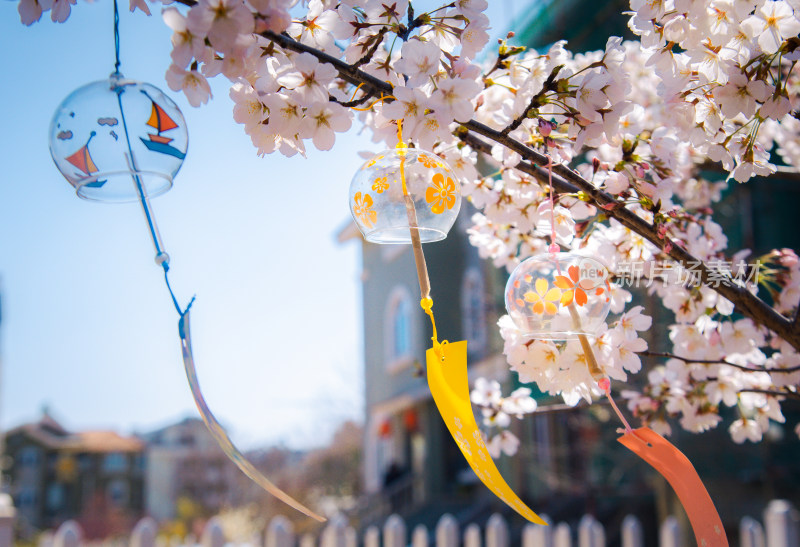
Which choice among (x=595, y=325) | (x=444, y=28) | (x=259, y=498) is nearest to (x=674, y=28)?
(x=444, y=28)

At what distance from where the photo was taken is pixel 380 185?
135 cm

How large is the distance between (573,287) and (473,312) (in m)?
7.96

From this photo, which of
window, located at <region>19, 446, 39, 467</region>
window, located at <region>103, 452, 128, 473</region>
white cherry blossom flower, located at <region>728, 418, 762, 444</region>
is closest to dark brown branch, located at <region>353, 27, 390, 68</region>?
white cherry blossom flower, located at <region>728, 418, 762, 444</region>

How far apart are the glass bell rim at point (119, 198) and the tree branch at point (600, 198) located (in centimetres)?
36

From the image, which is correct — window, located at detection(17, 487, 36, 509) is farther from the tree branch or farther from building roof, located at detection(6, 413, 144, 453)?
the tree branch

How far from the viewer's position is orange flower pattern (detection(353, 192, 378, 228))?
137 cm

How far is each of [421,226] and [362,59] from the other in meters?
0.34

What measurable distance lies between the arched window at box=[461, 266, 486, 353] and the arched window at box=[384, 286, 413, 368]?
1.12 meters

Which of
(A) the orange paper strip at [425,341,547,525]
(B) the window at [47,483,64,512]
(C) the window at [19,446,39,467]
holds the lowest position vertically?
(B) the window at [47,483,64,512]

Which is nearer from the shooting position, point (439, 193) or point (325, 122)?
point (325, 122)

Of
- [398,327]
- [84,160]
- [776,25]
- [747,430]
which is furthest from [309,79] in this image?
[398,327]

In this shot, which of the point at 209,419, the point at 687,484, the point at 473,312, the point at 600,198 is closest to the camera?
the point at 209,419

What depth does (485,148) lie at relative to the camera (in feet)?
5.13

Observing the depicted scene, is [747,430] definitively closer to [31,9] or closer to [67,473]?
[31,9]
